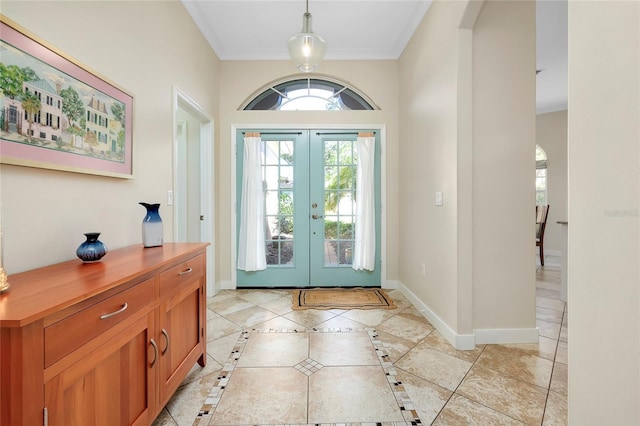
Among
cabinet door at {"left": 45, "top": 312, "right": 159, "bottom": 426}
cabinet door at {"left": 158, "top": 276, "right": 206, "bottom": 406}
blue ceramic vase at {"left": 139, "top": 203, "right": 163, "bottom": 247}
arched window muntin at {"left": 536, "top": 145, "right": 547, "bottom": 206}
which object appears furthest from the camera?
arched window muntin at {"left": 536, "top": 145, "right": 547, "bottom": 206}

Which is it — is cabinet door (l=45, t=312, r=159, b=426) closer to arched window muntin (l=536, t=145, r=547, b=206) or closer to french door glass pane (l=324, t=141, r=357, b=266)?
french door glass pane (l=324, t=141, r=357, b=266)

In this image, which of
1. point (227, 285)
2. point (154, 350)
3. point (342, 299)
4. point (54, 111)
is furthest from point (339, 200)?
point (54, 111)

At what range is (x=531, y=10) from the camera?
209 centimetres

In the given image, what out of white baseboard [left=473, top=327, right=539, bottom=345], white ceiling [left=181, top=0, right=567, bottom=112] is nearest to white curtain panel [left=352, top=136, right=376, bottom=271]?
white ceiling [left=181, top=0, right=567, bottom=112]

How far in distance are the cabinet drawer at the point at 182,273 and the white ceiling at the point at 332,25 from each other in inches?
96.5

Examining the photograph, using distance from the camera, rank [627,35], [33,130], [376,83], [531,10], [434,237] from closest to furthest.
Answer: [627,35], [33,130], [531,10], [434,237], [376,83]

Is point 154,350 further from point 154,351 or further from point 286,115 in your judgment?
point 286,115

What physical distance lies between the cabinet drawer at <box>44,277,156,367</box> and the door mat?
194cm

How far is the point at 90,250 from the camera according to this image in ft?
3.99

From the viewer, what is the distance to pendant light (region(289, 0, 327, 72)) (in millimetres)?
2047

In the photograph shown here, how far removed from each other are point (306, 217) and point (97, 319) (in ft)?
8.91

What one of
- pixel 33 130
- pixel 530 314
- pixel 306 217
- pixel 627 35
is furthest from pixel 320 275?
pixel 627 35

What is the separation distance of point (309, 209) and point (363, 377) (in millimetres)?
2173

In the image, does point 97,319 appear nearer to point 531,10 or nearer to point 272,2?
point 272,2
